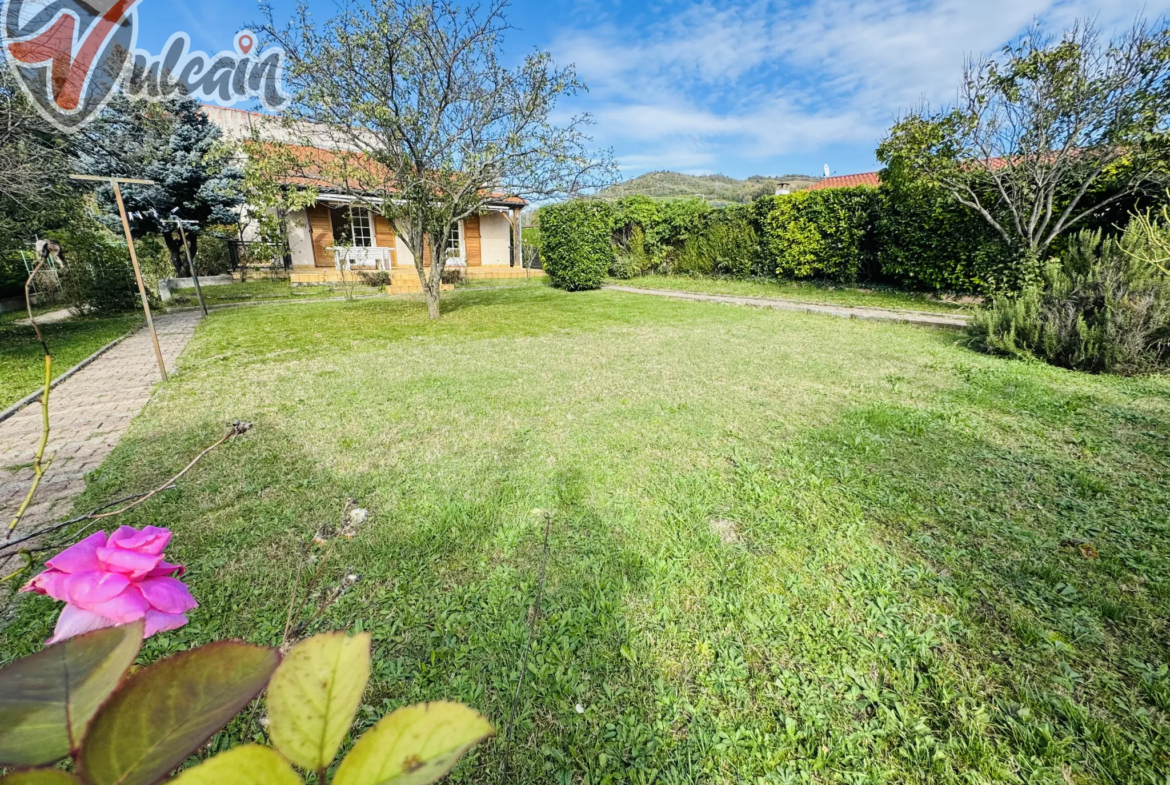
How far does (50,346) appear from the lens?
6605 mm

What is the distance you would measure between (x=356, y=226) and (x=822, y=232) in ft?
48.3

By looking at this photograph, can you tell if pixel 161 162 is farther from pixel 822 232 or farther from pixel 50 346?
pixel 822 232

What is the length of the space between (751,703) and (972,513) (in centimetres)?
178

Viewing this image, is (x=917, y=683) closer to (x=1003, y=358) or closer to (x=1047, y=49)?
(x=1003, y=358)

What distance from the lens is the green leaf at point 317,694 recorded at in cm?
29

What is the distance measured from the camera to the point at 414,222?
8422 mm

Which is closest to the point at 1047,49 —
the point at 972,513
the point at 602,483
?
the point at 972,513

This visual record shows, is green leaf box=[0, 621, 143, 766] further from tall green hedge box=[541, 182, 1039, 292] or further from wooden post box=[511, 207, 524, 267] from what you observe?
wooden post box=[511, 207, 524, 267]

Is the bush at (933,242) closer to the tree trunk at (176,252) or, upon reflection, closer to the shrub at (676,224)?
the shrub at (676,224)

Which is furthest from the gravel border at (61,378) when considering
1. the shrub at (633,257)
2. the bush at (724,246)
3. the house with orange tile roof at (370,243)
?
the bush at (724,246)

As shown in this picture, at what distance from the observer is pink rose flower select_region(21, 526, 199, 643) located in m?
0.45

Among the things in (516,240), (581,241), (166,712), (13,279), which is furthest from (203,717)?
(516,240)

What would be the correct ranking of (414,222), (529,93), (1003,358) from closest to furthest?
(1003,358) → (529,93) → (414,222)

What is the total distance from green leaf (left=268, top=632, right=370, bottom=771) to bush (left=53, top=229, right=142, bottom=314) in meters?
12.3
